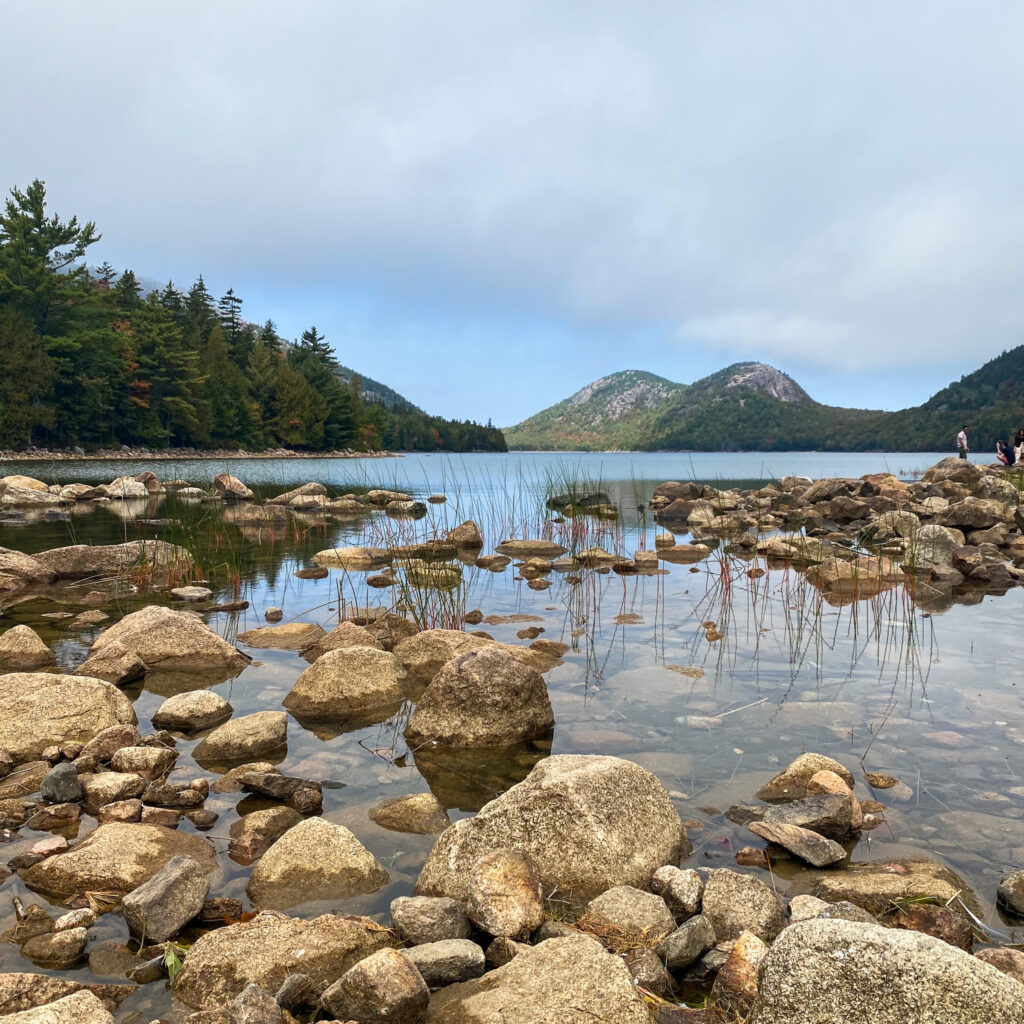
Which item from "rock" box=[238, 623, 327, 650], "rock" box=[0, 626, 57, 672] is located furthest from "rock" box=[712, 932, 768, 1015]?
"rock" box=[0, 626, 57, 672]

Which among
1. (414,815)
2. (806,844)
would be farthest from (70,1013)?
(806,844)

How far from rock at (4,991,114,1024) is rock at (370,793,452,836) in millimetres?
1865

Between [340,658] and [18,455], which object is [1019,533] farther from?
[18,455]

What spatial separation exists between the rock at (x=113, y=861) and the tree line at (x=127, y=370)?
6282 cm

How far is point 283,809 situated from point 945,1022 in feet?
11.2

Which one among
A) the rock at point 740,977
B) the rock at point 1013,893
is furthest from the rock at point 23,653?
the rock at point 1013,893

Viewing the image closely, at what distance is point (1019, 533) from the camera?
15.9 meters

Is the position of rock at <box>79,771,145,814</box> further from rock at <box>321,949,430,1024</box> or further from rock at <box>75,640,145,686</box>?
rock at <box>321,949,430,1024</box>

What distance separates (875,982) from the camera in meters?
2.15

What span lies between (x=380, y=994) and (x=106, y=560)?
11492 mm

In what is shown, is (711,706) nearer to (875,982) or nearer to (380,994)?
(875,982)

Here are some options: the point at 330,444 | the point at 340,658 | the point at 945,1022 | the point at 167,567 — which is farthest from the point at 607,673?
the point at 330,444

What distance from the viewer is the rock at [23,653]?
6980 millimetres

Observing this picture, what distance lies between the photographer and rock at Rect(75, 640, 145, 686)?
6551mm
